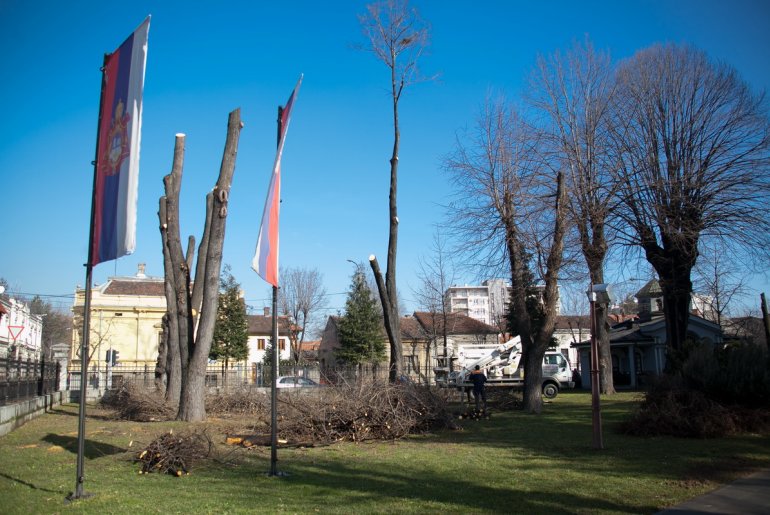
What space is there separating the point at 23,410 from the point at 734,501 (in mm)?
18102

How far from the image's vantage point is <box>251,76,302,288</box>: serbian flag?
9508 mm

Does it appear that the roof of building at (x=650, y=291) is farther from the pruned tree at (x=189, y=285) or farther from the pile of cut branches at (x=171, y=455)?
the pile of cut branches at (x=171, y=455)

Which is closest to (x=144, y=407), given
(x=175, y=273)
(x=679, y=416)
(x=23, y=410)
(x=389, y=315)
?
(x=23, y=410)

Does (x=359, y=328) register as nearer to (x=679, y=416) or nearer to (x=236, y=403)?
(x=236, y=403)

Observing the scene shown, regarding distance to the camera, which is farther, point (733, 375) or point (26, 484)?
point (733, 375)

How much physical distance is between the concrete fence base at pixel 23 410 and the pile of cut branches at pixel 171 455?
6915mm

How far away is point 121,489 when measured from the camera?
8359 mm

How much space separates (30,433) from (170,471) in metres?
8.07

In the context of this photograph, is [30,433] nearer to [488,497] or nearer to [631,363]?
[488,497]

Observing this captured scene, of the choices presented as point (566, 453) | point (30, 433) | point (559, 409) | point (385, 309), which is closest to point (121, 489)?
point (566, 453)

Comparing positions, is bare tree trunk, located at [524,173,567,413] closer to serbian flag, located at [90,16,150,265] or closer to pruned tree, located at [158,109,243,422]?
pruned tree, located at [158,109,243,422]

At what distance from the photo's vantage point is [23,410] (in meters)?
18.0

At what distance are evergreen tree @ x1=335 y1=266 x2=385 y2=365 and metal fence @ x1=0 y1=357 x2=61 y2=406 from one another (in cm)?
2656

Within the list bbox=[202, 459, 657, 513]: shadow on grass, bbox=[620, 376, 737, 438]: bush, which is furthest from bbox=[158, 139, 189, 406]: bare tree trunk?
bbox=[620, 376, 737, 438]: bush
